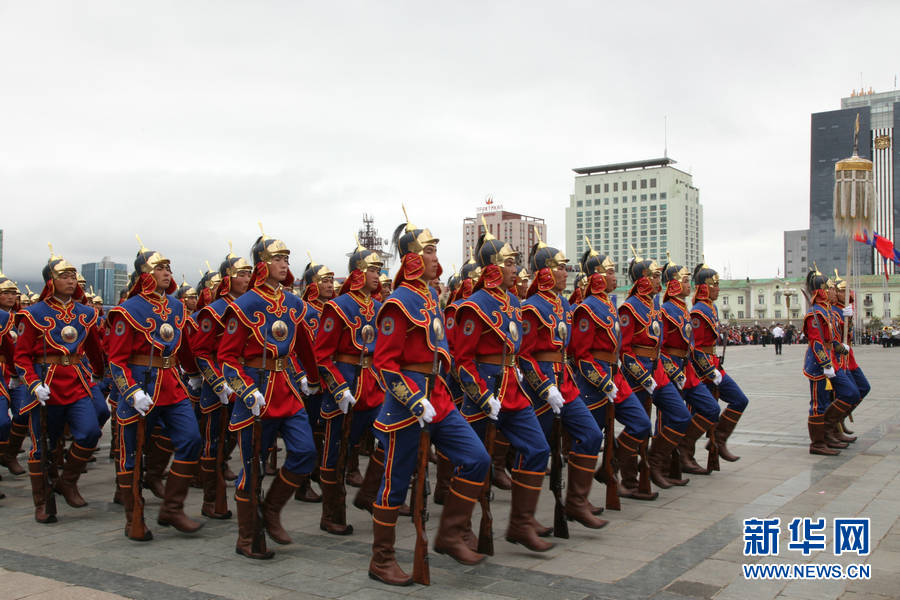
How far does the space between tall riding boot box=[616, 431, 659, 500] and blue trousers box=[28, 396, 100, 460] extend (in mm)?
5680

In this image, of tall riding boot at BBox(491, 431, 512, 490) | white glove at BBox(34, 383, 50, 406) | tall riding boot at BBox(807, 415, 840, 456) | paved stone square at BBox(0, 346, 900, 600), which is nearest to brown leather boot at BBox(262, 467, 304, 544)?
paved stone square at BBox(0, 346, 900, 600)

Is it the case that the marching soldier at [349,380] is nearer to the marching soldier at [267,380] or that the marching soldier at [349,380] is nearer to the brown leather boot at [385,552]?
the marching soldier at [267,380]

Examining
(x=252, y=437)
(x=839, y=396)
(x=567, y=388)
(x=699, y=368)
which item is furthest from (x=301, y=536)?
(x=839, y=396)

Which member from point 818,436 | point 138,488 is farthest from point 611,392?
point 818,436

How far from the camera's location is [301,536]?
7582mm

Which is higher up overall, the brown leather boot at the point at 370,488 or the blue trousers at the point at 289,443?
the blue trousers at the point at 289,443

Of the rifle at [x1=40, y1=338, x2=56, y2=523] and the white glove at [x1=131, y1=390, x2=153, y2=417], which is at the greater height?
the white glove at [x1=131, y1=390, x2=153, y2=417]

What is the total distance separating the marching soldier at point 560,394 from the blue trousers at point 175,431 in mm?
3174

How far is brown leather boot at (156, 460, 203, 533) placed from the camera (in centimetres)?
757

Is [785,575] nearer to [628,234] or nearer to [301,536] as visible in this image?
[301,536]

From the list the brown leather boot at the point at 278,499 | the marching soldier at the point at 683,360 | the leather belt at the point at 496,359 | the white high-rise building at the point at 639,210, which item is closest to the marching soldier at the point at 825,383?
the marching soldier at the point at 683,360

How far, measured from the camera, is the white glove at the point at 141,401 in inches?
290

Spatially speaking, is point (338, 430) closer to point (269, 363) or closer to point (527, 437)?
point (269, 363)

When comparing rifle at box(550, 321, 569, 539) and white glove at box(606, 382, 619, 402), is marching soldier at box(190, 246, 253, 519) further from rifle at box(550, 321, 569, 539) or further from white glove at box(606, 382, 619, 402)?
white glove at box(606, 382, 619, 402)
